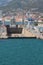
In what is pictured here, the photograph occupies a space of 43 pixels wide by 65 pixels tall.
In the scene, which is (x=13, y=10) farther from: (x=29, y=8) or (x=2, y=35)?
(x=2, y=35)

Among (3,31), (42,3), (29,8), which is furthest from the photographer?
(42,3)

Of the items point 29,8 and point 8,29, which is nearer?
point 8,29

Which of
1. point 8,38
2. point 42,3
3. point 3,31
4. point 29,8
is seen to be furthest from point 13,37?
point 42,3

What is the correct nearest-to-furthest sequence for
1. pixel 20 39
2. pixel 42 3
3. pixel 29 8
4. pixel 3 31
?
pixel 20 39
pixel 3 31
pixel 29 8
pixel 42 3

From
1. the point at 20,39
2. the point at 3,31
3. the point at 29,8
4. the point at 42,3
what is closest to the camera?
the point at 20,39

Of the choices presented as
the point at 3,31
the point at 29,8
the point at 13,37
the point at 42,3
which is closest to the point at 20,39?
the point at 13,37

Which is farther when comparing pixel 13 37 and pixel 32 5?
pixel 32 5

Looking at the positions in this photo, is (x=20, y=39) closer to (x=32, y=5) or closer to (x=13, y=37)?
(x=13, y=37)
